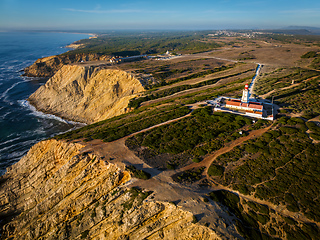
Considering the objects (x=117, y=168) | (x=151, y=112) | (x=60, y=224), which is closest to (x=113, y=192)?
(x=117, y=168)

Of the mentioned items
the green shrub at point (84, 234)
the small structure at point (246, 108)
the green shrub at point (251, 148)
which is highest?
the small structure at point (246, 108)

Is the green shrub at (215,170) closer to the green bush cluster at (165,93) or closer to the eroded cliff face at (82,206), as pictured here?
the eroded cliff face at (82,206)

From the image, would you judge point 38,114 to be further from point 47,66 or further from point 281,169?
point 281,169

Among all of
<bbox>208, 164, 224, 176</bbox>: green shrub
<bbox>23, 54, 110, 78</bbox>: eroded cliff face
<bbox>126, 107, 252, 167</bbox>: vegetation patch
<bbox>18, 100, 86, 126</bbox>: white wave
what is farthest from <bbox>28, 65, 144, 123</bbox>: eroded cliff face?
<bbox>23, 54, 110, 78</bbox>: eroded cliff face

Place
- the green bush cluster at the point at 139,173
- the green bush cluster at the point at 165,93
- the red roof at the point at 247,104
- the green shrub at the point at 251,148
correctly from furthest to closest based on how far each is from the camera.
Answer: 1. the green bush cluster at the point at 165,93
2. the red roof at the point at 247,104
3. the green shrub at the point at 251,148
4. the green bush cluster at the point at 139,173

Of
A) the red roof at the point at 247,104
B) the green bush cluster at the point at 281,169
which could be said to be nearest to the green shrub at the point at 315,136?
the green bush cluster at the point at 281,169

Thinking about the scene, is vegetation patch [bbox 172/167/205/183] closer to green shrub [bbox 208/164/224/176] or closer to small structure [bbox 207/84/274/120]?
green shrub [bbox 208/164/224/176]

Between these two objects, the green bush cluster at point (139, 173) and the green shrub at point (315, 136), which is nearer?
the green bush cluster at point (139, 173)

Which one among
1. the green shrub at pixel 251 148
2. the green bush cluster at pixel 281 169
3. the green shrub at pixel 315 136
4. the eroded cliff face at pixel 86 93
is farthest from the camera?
the eroded cliff face at pixel 86 93
